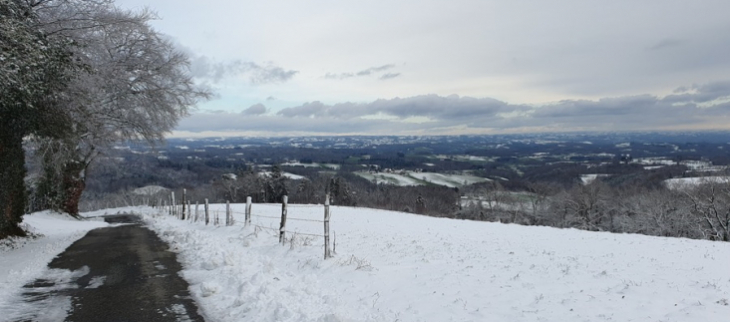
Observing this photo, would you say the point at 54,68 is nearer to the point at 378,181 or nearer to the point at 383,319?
the point at 383,319

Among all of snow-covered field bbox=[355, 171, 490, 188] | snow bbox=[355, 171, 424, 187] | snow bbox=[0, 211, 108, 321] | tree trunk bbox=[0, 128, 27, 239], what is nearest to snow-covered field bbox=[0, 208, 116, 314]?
snow bbox=[0, 211, 108, 321]

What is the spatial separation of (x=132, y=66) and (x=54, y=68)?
893 cm

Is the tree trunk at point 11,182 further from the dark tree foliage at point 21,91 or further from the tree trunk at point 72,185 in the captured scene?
the tree trunk at point 72,185

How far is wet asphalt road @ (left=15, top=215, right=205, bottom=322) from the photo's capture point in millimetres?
6879

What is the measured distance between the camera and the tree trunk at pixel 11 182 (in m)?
13.8

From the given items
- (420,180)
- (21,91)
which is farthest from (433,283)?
(420,180)

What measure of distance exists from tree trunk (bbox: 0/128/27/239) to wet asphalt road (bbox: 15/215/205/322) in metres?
3.31

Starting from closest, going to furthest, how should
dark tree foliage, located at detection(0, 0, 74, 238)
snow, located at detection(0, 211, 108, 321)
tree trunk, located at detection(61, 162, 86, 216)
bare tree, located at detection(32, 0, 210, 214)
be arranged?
snow, located at detection(0, 211, 108, 321) → dark tree foliage, located at detection(0, 0, 74, 238) → bare tree, located at detection(32, 0, 210, 214) → tree trunk, located at detection(61, 162, 86, 216)

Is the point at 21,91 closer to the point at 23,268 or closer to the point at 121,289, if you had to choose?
the point at 23,268

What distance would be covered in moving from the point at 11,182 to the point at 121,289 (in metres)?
9.97

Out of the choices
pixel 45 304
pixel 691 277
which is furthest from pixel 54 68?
pixel 691 277

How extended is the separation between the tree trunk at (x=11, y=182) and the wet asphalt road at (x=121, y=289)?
3.31 m

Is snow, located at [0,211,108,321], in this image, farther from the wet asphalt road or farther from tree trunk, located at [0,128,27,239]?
tree trunk, located at [0,128,27,239]

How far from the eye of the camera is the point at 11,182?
579 inches
